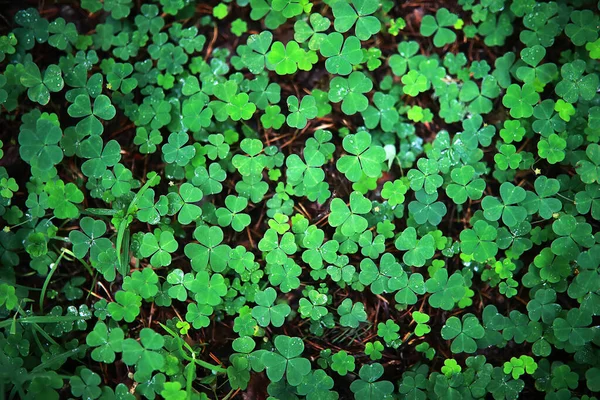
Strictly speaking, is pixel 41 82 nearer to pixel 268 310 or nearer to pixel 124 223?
pixel 124 223

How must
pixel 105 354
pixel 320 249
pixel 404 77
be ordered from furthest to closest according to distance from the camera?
pixel 404 77 → pixel 320 249 → pixel 105 354

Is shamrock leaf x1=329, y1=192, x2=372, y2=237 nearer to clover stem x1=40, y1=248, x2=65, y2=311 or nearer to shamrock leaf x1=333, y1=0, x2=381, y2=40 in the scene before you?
shamrock leaf x1=333, y1=0, x2=381, y2=40

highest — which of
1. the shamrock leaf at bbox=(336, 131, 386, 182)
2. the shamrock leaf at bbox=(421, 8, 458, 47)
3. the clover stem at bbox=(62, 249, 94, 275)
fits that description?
the shamrock leaf at bbox=(421, 8, 458, 47)

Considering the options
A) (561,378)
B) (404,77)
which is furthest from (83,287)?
(561,378)

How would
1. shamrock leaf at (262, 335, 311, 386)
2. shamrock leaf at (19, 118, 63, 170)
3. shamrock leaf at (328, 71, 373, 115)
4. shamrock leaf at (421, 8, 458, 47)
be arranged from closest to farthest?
shamrock leaf at (262, 335, 311, 386) → shamrock leaf at (19, 118, 63, 170) → shamrock leaf at (328, 71, 373, 115) → shamrock leaf at (421, 8, 458, 47)

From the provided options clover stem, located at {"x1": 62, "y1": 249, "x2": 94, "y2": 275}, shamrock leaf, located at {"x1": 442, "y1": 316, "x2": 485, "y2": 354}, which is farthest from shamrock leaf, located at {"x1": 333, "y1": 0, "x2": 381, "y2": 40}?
clover stem, located at {"x1": 62, "y1": 249, "x2": 94, "y2": 275}

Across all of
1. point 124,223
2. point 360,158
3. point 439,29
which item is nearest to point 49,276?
point 124,223

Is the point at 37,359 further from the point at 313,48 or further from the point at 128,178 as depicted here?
the point at 313,48

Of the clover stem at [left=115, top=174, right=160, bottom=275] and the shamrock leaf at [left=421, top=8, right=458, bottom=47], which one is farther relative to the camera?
the shamrock leaf at [left=421, top=8, right=458, bottom=47]
